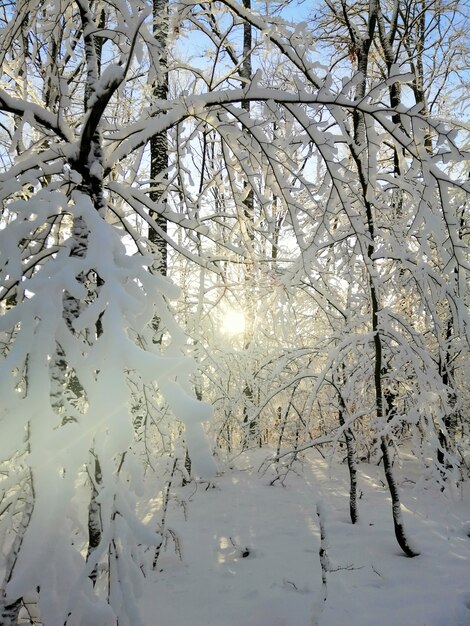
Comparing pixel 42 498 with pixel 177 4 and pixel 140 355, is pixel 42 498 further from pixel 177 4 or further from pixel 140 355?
pixel 177 4

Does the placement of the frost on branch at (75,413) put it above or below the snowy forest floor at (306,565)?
above

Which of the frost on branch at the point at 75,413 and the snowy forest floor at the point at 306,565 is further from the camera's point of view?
the snowy forest floor at the point at 306,565

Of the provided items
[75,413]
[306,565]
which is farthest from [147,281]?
[306,565]

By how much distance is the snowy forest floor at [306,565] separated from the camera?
330 cm

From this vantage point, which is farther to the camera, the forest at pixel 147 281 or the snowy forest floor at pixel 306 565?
the snowy forest floor at pixel 306 565

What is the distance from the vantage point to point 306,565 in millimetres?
4137

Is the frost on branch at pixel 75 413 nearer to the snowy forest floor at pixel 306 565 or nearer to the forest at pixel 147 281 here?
the forest at pixel 147 281

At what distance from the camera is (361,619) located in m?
3.18

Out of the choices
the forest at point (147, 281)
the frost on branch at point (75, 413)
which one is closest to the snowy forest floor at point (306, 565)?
the forest at point (147, 281)

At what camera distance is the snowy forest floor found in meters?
3.30

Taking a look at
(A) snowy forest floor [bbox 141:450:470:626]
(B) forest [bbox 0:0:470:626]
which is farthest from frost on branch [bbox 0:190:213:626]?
(A) snowy forest floor [bbox 141:450:470:626]

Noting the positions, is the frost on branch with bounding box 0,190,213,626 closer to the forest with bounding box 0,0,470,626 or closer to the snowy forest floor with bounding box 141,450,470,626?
the forest with bounding box 0,0,470,626

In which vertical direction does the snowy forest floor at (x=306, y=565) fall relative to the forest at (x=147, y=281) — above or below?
below

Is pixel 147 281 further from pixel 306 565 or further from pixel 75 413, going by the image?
pixel 306 565
